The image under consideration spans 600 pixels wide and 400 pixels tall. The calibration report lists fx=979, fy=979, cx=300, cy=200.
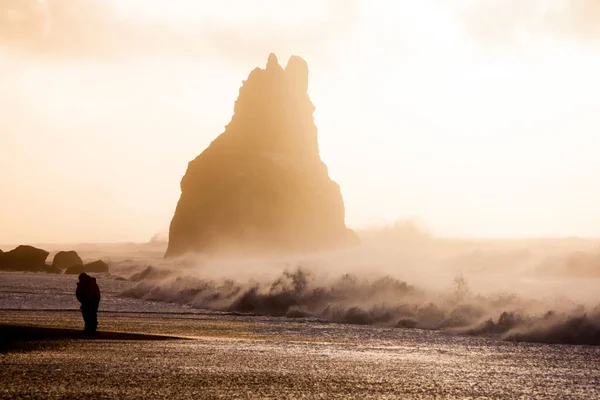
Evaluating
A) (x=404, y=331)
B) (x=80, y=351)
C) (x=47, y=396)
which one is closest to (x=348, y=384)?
(x=47, y=396)

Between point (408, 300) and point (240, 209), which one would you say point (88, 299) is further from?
point (240, 209)

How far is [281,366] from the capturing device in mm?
32938

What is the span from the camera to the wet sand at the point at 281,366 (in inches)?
1041

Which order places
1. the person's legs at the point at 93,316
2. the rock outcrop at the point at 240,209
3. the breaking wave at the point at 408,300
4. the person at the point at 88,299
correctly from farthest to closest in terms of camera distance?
the rock outcrop at the point at 240,209
the breaking wave at the point at 408,300
the person's legs at the point at 93,316
the person at the point at 88,299

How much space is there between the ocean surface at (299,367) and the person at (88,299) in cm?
318

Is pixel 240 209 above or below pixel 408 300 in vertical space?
above

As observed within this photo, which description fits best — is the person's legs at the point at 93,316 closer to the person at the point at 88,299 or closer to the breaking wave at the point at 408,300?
the person at the point at 88,299

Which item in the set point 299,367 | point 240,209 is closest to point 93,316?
point 299,367

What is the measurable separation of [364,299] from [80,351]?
39.6 m

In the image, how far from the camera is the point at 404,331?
179ft

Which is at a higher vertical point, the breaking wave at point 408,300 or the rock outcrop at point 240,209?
the rock outcrop at point 240,209

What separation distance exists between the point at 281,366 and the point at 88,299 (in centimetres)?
1249

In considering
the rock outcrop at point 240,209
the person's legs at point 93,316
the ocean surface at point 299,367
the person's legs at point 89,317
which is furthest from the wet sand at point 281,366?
the rock outcrop at point 240,209

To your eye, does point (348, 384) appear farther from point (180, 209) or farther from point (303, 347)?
point (180, 209)
